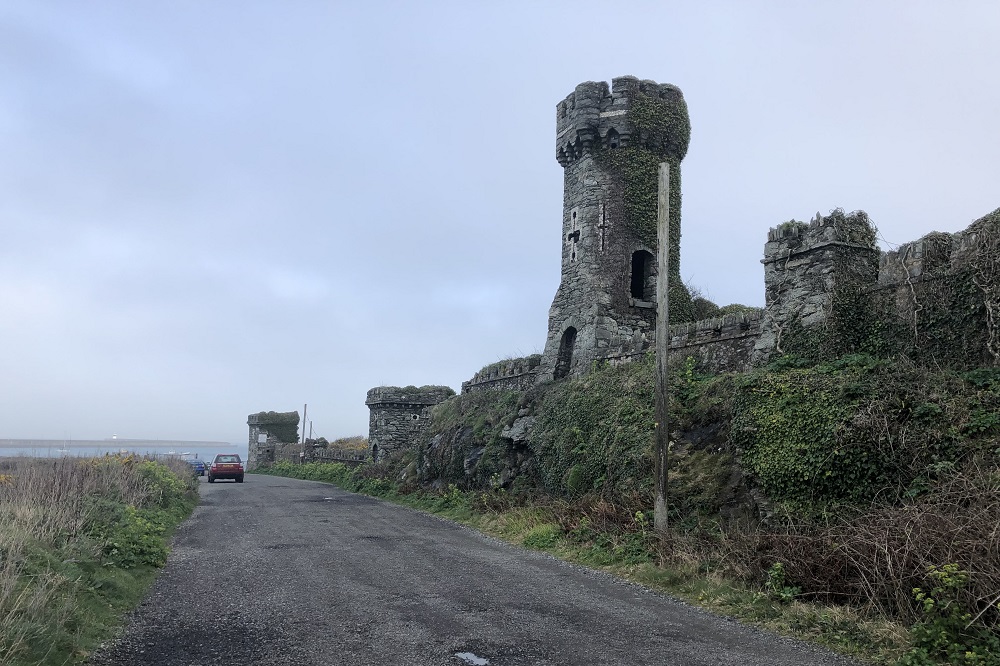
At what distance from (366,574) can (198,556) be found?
3.47 metres

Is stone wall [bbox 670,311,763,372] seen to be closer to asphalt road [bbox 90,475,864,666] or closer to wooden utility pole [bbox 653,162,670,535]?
wooden utility pole [bbox 653,162,670,535]

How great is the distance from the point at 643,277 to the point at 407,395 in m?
16.8

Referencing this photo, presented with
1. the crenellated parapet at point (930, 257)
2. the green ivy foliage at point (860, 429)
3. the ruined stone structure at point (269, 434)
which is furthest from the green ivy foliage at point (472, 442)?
the ruined stone structure at point (269, 434)

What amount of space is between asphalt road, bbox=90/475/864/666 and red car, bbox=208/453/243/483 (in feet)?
71.9

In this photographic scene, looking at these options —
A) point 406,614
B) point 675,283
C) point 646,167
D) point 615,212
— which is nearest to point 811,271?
point 406,614

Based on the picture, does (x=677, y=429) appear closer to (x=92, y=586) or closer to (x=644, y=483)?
(x=644, y=483)

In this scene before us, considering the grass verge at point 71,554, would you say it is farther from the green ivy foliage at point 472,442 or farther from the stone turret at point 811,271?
the stone turret at point 811,271

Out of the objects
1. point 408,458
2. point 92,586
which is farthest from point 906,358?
point 408,458

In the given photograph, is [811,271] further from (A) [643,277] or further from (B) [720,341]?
(A) [643,277]

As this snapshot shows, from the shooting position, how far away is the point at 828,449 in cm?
987

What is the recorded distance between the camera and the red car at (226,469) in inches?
1362

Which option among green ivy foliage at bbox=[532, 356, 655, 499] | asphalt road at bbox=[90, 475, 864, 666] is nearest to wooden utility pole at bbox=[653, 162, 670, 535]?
green ivy foliage at bbox=[532, 356, 655, 499]

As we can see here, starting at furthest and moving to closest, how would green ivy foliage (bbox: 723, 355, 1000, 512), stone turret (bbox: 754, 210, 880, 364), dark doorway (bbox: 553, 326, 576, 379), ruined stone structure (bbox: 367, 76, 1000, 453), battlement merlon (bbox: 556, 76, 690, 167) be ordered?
dark doorway (bbox: 553, 326, 576, 379), battlement merlon (bbox: 556, 76, 690, 167), stone turret (bbox: 754, 210, 880, 364), ruined stone structure (bbox: 367, 76, 1000, 453), green ivy foliage (bbox: 723, 355, 1000, 512)

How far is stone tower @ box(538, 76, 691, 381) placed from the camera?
2197 cm
